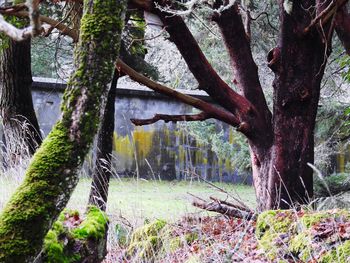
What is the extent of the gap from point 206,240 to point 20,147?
2419mm

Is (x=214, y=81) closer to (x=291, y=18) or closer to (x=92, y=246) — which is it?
(x=291, y=18)

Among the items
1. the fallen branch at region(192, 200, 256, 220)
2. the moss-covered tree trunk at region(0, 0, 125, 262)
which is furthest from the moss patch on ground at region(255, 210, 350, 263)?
the moss-covered tree trunk at region(0, 0, 125, 262)

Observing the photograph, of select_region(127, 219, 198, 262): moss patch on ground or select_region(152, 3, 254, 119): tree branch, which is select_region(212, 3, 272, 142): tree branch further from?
select_region(127, 219, 198, 262): moss patch on ground

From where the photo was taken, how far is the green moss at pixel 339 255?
2982 millimetres

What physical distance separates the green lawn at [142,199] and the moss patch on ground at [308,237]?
149 centimetres

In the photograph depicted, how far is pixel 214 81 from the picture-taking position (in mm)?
5957

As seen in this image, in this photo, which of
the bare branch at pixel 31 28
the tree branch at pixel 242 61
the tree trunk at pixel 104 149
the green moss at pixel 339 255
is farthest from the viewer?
the tree branch at pixel 242 61

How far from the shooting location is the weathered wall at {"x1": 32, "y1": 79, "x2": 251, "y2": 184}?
43.4 ft

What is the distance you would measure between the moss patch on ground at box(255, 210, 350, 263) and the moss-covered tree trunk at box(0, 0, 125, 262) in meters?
1.76

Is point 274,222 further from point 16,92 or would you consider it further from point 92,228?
point 16,92

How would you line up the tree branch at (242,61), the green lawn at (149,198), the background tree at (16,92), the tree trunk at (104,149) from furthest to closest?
the green lawn at (149,198)
the background tree at (16,92)
the tree branch at (242,61)
the tree trunk at (104,149)

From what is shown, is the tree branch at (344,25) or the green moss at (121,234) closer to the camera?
the green moss at (121,234)

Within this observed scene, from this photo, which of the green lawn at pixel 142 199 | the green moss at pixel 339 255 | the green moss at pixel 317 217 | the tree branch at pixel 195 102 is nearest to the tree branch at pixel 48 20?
the tree branch at pixel 195 102

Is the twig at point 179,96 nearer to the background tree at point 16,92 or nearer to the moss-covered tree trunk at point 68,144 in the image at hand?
the background tree at point 16,92
